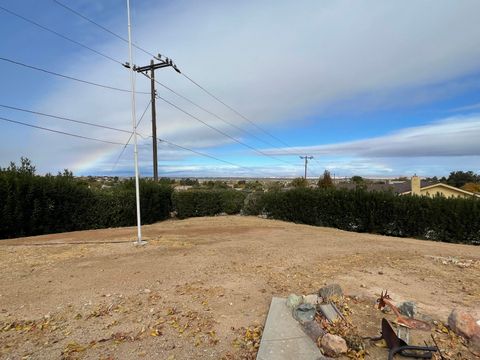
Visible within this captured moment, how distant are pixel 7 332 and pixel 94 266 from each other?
9.34 ft

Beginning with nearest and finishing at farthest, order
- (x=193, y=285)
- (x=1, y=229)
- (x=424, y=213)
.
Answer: (x=193, y=285)
(x=1, y=229)
(x=424, y=213)

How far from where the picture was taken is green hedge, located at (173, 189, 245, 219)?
19.3 metres

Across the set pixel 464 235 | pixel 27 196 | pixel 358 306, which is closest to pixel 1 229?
pixel 27 196

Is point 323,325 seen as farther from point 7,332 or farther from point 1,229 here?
point 1,229

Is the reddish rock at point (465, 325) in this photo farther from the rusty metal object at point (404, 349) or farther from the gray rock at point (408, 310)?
the rusty metal object at point (404, 349)

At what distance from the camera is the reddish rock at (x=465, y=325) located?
130 inches

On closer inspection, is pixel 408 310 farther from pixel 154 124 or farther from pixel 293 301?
pixel 154 124

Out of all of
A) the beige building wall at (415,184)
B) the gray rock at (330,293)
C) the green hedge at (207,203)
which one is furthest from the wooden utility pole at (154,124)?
the beige building wall at (415,184)

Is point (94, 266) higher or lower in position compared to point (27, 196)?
lower

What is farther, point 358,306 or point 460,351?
point 358,306

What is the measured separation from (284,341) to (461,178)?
245 feet

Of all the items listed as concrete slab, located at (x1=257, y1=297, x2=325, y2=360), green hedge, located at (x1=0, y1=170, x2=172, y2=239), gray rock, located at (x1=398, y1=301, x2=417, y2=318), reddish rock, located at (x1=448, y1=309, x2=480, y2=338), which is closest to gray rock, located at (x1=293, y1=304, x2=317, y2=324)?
concrete slab, located at (x1=257, y1=297, x2=325, y2=360)

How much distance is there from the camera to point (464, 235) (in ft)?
39.6

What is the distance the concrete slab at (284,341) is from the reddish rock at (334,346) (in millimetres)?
Answer: 82
